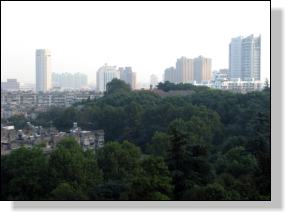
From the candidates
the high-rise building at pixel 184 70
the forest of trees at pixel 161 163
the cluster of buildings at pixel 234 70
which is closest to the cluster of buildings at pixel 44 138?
the forest of trees at pixel 161 163

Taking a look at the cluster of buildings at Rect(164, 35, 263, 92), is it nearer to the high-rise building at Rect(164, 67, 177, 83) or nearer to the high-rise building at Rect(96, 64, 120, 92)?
the high-rise building at Rect(164, 67, 177, 83)

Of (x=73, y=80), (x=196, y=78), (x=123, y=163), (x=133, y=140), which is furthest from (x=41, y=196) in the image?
(x=73, y=80)

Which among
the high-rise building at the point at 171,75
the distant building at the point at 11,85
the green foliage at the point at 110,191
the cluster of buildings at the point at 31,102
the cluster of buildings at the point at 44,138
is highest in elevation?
the high-rise building at the point at 171,75

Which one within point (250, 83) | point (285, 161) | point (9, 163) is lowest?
point (9, 163)

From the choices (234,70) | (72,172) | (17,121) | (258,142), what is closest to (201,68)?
(234,70)

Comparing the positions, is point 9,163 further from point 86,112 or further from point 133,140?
point 86,112

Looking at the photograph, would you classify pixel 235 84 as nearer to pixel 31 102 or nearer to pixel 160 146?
pixel 31 102

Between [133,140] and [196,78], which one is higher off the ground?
[196,78]

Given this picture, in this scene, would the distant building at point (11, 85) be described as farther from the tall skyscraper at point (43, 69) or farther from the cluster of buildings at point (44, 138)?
the cluster of buildings at point (44, 138)
